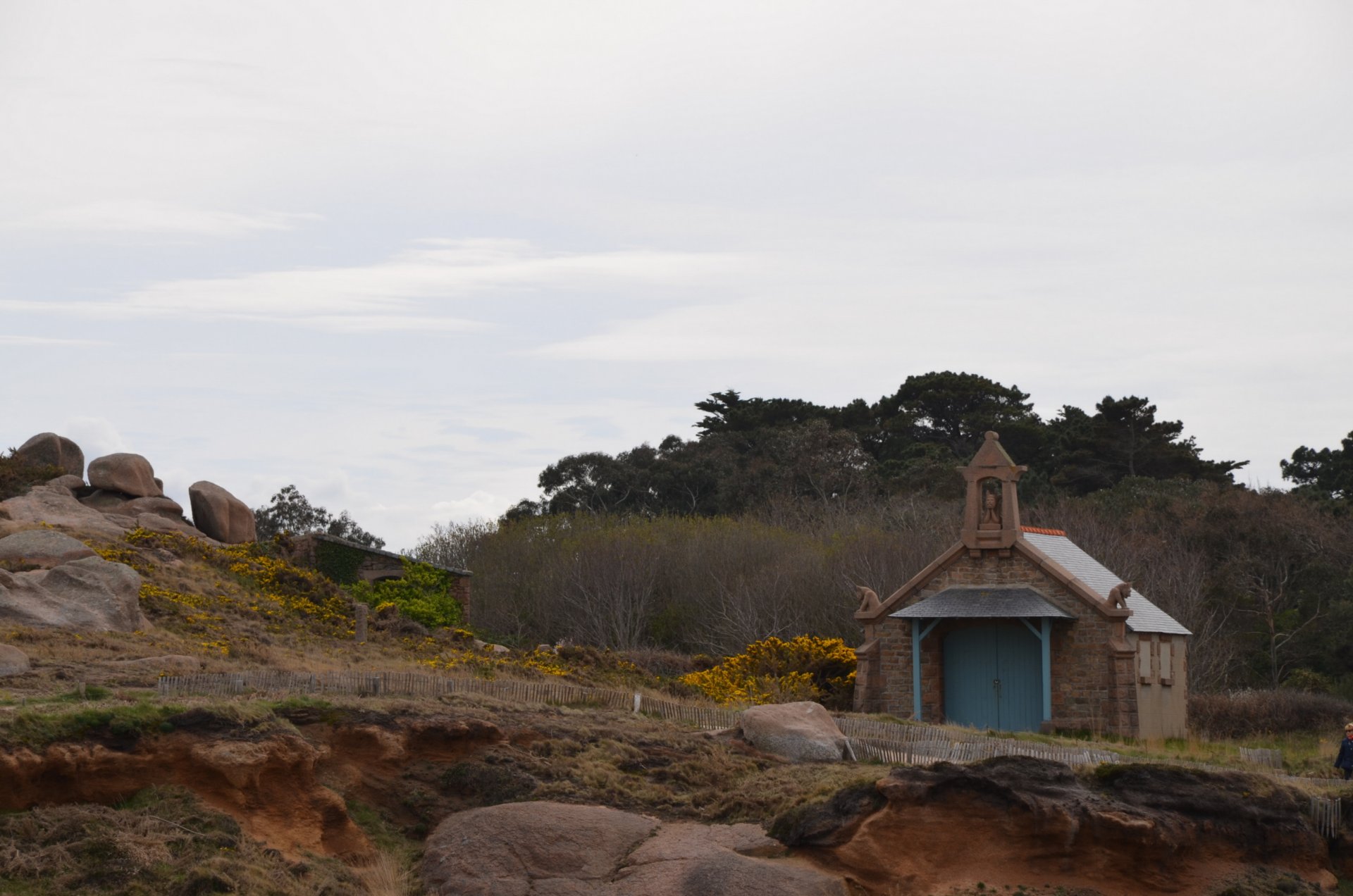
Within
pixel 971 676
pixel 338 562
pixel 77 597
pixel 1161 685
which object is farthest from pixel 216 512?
pixel 1161 685

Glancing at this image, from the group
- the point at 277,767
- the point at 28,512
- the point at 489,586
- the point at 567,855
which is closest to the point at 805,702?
the point at 567,855

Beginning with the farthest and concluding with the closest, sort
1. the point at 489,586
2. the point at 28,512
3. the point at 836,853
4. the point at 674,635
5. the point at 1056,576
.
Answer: the point at 489,586
the point at 674,635
the point at 28,512
the point at 1056,576
the point at 836,853

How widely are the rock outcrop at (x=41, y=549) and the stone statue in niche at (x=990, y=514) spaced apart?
18.3 m

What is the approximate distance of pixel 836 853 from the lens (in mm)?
13984

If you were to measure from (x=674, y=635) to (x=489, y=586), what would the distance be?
7.84 meters

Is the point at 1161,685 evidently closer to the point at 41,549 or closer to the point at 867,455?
the point at 41,549

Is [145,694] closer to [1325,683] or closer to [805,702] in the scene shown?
[805,702]

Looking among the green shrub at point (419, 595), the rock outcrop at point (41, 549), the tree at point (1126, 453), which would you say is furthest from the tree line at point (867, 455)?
the rock outcrop at point (41, 549)

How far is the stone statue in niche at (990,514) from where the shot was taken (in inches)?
A: 1180

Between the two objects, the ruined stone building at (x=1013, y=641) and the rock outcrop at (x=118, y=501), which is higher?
the rock outcrop at (x=118, y=501)

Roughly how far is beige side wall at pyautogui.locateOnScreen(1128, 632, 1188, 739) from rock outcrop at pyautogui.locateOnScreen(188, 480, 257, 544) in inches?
916

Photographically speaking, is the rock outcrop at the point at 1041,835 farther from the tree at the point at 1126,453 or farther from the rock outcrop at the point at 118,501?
the tree at the point at 1126,453

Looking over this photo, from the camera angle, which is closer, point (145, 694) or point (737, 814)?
point (737, 814)

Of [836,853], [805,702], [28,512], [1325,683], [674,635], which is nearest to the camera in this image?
[836,853]
